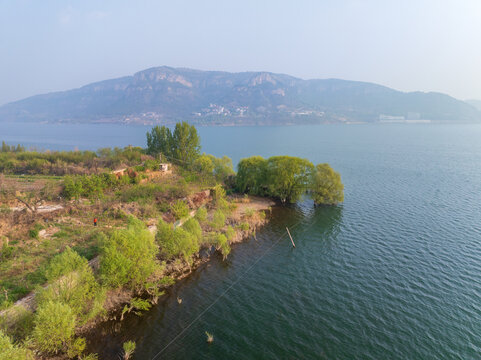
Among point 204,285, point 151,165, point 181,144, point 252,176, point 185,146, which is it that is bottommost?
point 204,285

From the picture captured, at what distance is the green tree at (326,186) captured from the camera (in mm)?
56531

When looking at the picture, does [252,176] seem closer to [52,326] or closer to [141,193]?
[141,193]

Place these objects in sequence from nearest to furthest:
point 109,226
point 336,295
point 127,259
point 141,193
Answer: point 127,259 → point 336,295 → point 109,226 → point 141,193

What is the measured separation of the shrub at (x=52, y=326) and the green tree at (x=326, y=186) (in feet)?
162

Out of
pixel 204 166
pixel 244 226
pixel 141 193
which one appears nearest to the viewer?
pixel 244 226

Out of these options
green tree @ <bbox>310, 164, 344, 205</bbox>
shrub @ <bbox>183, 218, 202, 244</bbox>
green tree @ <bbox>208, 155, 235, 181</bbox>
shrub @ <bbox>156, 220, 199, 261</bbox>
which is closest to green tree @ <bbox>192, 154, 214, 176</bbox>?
green tree @ <bbox>208, 155, 235, 181</bbox>

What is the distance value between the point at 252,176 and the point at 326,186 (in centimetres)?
1768

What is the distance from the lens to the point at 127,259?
85.5 ft

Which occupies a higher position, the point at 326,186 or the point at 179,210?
the point at 326,186

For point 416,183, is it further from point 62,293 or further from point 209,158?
point 62,293

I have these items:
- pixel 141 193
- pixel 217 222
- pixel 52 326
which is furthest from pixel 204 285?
pixel 141 193

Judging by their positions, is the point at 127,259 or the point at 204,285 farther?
the point at 204,285

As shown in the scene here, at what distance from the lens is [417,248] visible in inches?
1539

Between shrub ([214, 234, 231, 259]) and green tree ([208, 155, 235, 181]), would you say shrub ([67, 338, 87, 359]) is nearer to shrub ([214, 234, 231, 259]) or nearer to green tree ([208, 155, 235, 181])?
shrub ([214, 234, 231, 259])
